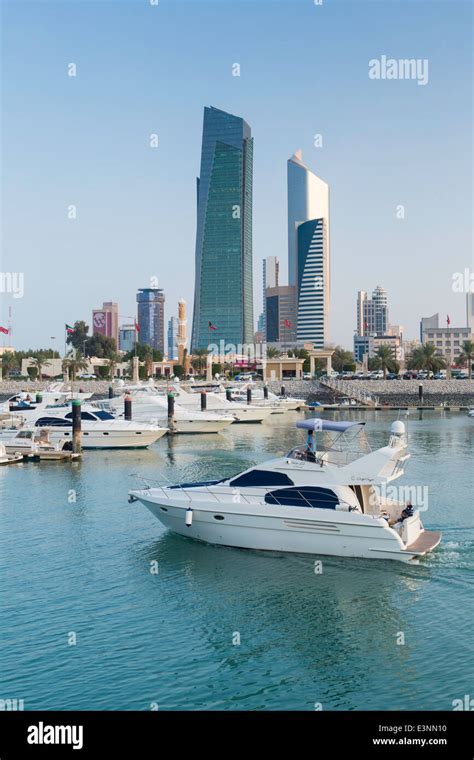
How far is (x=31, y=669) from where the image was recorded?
15.5 m

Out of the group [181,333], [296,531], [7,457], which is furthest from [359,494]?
[181,333]

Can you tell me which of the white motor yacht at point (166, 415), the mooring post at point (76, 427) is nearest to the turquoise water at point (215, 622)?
the mooring post at point (76, 427)

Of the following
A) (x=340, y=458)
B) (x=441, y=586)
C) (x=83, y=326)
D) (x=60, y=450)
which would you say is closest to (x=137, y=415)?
(x=60, y=450)

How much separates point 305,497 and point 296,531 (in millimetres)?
1073

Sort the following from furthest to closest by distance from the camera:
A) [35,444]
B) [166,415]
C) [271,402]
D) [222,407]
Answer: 1. [271,402]
2. [222,407]
3. [166,415]
4. [35,444]

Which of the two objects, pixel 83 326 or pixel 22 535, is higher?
pixel 83 326

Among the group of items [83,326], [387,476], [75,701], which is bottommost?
[75,701]

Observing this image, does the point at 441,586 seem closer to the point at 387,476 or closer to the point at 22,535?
the point at 387,476

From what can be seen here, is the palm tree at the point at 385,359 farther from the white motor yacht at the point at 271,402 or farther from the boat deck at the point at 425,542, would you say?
the boat deck at the point at 425,542

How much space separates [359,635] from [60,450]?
3294 cm

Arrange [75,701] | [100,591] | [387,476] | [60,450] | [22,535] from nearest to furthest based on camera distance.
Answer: [75,701] → [100,591] → [387,476] → [22,535] → [60,450]

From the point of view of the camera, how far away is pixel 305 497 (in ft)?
73.6

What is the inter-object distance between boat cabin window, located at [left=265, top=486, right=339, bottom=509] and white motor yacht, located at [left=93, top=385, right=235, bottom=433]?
39588 millimetres

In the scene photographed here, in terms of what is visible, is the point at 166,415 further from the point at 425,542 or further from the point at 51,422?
the point at 425,542
